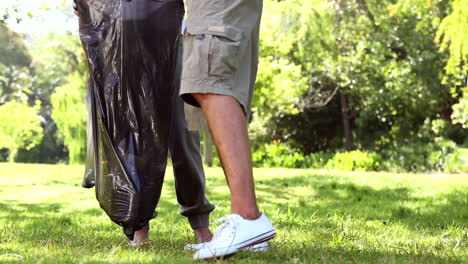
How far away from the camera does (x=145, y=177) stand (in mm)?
2334

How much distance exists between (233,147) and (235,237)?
11.8 inches

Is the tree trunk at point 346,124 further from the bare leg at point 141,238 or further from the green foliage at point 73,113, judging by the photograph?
the bare leg at point 141,238

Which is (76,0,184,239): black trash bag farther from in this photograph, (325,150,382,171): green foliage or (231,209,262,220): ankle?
(325,150,382,171): green foliage

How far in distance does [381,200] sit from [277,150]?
12.8 m

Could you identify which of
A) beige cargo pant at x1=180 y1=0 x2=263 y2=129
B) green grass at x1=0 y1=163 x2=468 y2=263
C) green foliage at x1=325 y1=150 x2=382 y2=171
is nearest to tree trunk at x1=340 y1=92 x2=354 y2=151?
green foliage at x1=325 y1=150 x2=382 y2=171

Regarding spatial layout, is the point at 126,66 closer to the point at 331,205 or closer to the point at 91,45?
the point at 91,45

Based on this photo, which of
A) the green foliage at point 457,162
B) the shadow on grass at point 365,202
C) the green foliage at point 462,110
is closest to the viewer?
the shadow on grass at point 365,202

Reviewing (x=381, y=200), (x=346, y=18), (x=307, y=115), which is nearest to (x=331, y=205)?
(x=381, y=200)

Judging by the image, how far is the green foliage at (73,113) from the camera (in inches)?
946

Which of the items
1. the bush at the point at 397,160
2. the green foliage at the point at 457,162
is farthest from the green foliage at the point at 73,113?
the green foliage at the point at 457,162

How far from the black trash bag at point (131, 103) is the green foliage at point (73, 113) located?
22.3 metres

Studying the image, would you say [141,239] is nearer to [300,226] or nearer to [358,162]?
[300,226]

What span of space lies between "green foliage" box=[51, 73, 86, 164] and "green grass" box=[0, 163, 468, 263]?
1634cm

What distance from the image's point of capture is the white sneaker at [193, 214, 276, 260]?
2.03 meters
